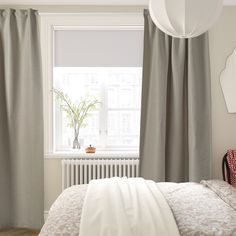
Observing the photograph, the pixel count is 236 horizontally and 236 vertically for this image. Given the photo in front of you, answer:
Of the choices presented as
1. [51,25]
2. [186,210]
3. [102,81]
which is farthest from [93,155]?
[186,210]

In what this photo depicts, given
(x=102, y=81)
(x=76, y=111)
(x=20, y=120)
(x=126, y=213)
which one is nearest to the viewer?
(x=126, y=213)

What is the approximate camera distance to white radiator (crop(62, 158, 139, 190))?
442 cm

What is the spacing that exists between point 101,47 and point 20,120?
126 centimetres

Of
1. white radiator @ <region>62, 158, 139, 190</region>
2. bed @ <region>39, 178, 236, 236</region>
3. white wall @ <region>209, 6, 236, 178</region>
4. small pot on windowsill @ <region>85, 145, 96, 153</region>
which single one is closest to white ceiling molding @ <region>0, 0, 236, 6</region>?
white wall @ <region>209, 6, 236, 178</region>

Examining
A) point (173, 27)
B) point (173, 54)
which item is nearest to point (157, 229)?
point (173, 27)

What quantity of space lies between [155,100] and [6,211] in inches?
81.6

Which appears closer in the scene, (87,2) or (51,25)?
(87,2)

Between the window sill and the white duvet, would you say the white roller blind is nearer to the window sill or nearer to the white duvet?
the window sill

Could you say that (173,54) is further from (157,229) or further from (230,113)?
(157,229)

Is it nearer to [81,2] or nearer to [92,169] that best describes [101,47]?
[81,2]

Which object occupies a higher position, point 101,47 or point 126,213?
point 101,47

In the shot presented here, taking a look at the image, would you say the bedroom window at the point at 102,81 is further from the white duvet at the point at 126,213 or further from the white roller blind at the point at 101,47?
the white duvet at the point at 126,213

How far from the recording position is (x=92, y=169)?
4.50 metres

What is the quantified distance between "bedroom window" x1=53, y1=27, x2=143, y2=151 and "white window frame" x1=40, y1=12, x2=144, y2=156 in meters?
0.09
